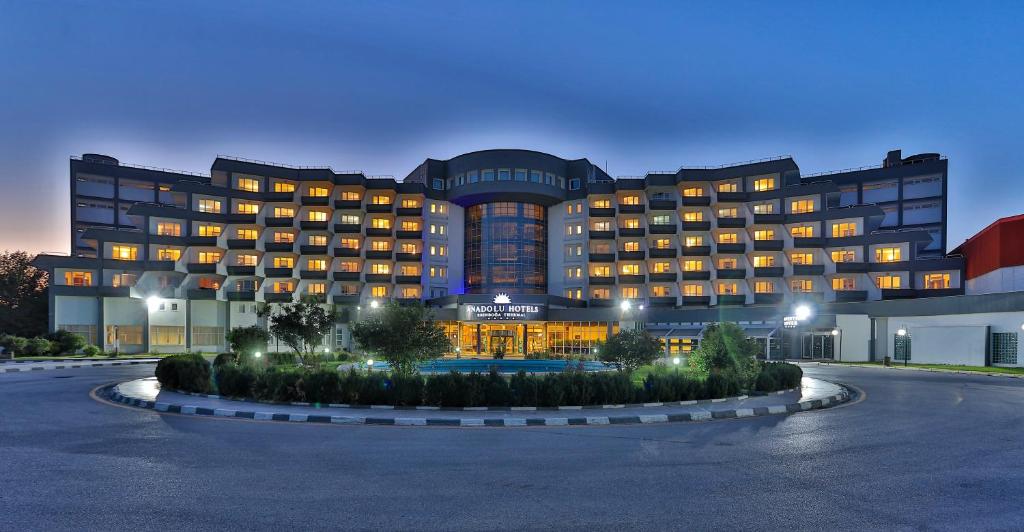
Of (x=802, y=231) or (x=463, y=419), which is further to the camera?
(x=802, y=231)

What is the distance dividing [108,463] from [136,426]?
4.56 metres

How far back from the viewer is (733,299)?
69812 millimetres

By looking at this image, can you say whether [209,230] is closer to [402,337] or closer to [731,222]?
[402,337]

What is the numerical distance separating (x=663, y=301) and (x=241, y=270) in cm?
5179

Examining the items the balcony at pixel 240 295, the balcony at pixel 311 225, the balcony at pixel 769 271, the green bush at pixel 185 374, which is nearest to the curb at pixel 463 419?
the green bush at pixel 185 374

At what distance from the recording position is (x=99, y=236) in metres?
62.1

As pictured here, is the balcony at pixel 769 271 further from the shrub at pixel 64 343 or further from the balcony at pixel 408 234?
the shrub at pixel 64 343

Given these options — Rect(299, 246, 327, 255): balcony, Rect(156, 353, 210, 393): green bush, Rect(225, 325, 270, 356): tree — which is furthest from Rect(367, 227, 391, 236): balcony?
Rect(156, 353, 210, 393): green bush

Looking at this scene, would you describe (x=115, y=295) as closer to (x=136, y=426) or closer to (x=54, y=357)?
(x=54, y=357)

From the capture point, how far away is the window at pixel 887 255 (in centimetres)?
6554

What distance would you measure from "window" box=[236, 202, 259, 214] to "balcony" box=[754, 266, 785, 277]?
2457 inches

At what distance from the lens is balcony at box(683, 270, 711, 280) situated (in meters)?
71.1

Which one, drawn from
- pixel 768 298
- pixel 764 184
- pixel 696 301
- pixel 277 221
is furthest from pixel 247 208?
pixel 764 184

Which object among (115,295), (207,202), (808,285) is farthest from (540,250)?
(115,295)
